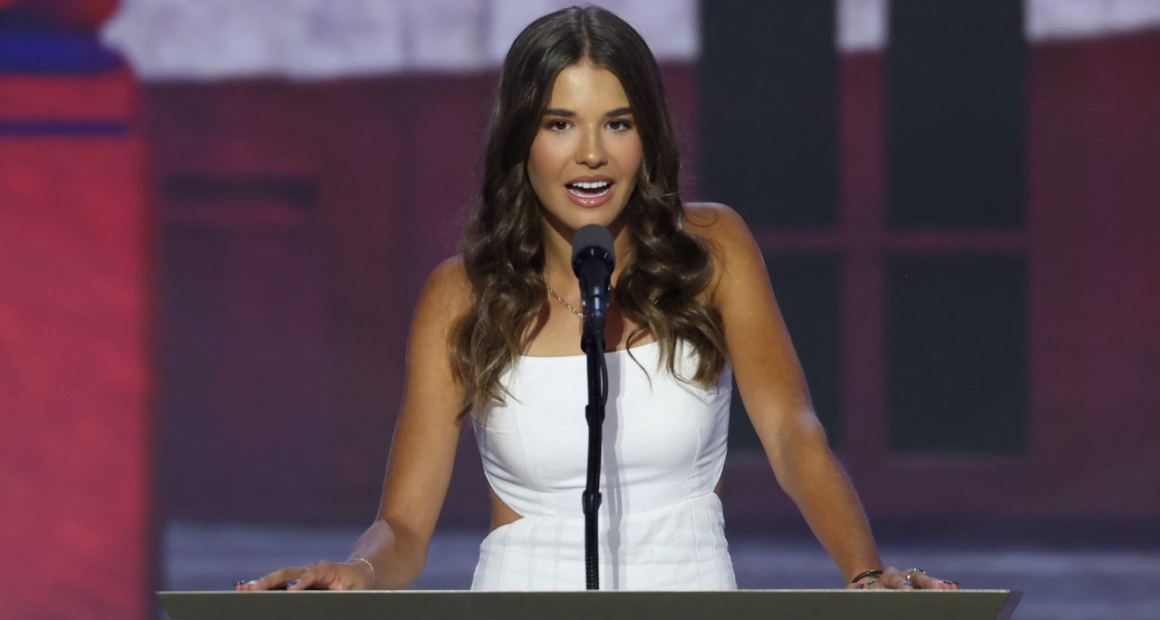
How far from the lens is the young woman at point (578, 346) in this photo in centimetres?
193

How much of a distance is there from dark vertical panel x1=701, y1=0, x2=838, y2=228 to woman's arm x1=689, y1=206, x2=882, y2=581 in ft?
5.27

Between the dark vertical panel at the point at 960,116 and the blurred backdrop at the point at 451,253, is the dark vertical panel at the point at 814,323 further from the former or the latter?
the dark vertical panel at the point at 960,116

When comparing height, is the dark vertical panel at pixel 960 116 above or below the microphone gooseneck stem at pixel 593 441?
above

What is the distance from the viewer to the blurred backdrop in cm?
368

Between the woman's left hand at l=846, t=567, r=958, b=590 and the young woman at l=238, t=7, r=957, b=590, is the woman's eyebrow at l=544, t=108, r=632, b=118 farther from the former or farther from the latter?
the woman's left hand at l=846, t=567, r=958, b=590

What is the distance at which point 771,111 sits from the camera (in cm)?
372

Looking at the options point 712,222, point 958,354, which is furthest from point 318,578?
point 958,354

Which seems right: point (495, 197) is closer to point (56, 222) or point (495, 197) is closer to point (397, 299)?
point (397, 299)

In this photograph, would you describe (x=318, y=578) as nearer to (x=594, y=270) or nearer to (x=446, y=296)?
(x=594, y=270)

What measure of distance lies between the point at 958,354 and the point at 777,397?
1.92 metres

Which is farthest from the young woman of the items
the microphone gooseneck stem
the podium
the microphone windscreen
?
the podium

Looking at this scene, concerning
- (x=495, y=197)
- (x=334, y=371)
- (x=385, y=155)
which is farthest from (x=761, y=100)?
(x=495, y=197)

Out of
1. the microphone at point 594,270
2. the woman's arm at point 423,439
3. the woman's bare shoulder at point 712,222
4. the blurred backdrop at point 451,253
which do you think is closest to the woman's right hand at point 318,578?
the woman's arm at point 423,439

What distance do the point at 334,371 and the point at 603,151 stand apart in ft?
6.87
